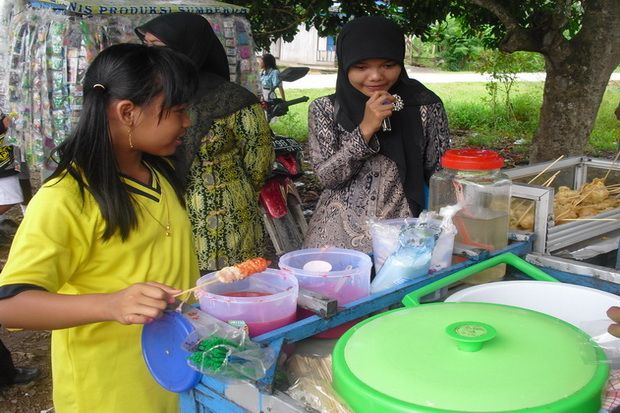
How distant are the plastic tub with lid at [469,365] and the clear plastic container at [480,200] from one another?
2.07 ft

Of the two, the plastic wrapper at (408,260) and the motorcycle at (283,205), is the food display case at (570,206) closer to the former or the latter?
the plastic wrapper at (408,260)

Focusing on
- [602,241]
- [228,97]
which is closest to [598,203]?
[602,241]

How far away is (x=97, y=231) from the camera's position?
4.77 ft

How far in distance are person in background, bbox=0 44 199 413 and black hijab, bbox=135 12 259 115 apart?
1.01m

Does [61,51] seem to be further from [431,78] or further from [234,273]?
[431,78]

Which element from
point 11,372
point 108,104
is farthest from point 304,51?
point 108,104

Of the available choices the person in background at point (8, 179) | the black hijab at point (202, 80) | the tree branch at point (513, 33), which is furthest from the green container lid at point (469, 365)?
the tree branch at point (513, 33)

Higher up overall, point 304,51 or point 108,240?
point 304,51

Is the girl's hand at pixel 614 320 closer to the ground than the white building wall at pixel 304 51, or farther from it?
closer to the ground

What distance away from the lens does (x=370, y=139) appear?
2.25 metres

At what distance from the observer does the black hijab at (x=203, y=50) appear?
264 cm

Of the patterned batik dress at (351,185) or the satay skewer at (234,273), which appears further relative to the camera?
the patterned batik dress at (351,185)

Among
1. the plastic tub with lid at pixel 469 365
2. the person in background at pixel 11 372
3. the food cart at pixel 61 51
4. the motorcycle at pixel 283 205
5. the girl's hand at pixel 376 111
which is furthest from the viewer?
the motorcycle at pixel 283 205

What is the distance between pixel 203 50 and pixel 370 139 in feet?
3.01
